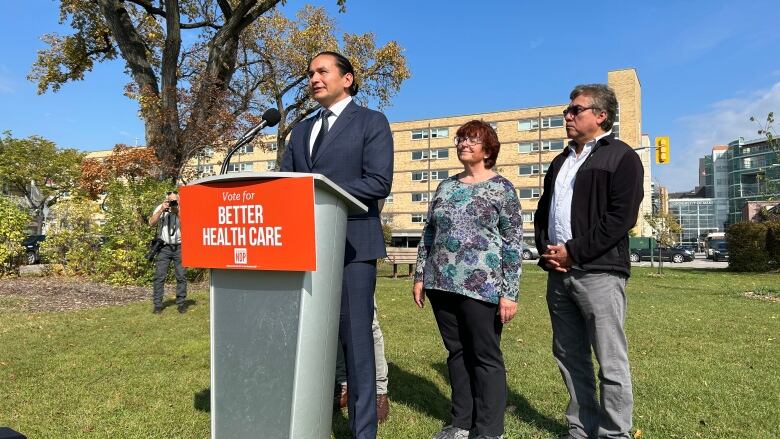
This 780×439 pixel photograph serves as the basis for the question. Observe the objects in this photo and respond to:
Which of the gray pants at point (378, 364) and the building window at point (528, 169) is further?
the building window at point (528, 169)

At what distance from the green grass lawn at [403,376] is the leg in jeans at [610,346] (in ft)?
A: 2.08

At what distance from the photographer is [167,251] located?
866 centimetres

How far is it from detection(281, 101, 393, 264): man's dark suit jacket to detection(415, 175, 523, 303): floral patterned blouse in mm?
576

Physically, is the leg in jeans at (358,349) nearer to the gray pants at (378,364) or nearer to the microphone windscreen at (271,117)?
the gray pants at (378,364)

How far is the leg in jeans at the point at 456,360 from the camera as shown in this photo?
10.4ft

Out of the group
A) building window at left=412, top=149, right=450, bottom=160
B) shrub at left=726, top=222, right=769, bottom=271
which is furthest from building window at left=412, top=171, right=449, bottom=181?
shrub at left=726, top=222, right=769, bottom=271

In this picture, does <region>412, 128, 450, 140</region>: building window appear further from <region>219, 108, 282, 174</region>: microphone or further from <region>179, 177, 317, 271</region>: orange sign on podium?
<region>179, 177, 317, 271</region>: orange sign on podium

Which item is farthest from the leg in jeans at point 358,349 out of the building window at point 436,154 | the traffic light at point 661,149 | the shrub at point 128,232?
the building window at point 436,154

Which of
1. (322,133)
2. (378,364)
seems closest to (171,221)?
(378,364)

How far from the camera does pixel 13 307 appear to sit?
28.7 feet

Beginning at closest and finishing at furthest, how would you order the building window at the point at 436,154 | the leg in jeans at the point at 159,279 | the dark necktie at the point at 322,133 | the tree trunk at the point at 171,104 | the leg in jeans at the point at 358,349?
1. the leg in jeans at the point at 358,349
2. the dark necktie at the point at 322,133
3. the leg in jeans at the point at 159,279
4. the tree trunk at the point at 171,104
5. the building window at the point at 436,154

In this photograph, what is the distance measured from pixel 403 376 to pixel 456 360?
1558 mm

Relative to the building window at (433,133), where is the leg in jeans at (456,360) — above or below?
below

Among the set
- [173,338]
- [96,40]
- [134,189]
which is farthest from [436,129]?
[173,338]
